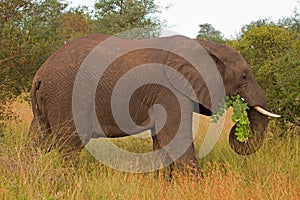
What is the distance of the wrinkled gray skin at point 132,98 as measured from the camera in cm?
536

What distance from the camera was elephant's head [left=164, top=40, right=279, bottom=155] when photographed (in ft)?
18.2

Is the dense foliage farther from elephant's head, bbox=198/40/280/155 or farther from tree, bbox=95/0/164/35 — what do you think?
tree, bbox=95/0/164/35

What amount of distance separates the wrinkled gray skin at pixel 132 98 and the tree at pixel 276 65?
1.06 meters

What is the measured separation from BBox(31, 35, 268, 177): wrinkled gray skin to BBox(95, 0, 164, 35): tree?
6738mm

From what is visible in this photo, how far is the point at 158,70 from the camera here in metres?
5.50

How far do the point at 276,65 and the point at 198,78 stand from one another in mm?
1667

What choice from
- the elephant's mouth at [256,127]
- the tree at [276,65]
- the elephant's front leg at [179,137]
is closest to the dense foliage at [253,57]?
the tree at [276,65]

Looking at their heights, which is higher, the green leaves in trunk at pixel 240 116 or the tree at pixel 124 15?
the tree at pixel 124 15

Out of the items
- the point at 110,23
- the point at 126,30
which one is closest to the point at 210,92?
the point at 126,30

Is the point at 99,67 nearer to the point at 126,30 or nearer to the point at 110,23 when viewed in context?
the point at 126,30

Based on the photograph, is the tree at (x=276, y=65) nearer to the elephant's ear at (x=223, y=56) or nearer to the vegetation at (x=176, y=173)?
the vegetation at (x=176, y=173)

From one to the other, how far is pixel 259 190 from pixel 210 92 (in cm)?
160

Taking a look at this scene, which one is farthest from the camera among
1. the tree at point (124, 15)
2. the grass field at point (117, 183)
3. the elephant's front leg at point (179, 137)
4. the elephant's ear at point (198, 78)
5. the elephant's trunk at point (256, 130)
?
the tree at point (124, 15)

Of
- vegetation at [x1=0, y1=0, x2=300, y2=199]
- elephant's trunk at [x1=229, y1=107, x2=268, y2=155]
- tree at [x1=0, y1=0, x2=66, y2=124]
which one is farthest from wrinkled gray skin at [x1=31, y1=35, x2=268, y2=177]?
tree at [x1=0, y1=0, x2=66, y2=124]
